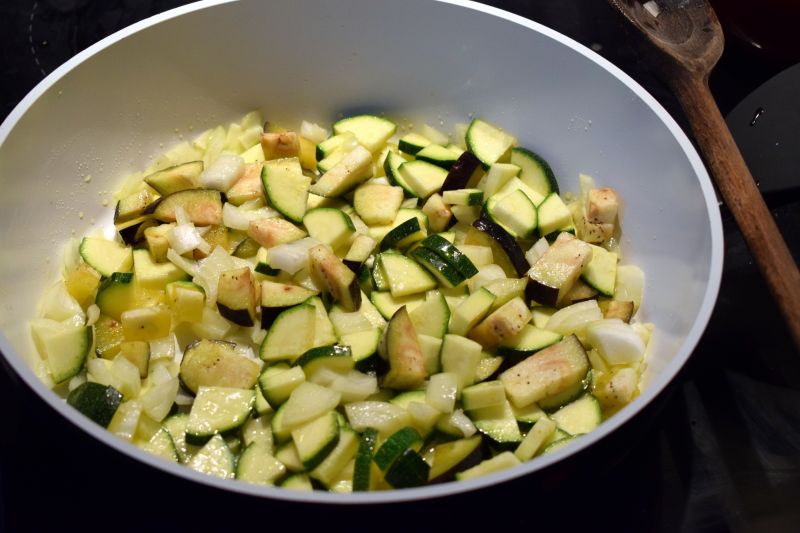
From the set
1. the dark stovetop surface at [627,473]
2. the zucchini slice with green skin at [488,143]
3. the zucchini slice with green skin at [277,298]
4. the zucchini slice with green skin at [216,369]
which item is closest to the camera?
the dark stovetop surface at [627,473]

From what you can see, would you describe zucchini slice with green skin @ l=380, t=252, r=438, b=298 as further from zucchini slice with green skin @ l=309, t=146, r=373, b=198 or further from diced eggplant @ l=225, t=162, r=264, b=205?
diced eggplant @ l=225, t=162, r=264, b=205

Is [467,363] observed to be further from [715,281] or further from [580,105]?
[580,105]

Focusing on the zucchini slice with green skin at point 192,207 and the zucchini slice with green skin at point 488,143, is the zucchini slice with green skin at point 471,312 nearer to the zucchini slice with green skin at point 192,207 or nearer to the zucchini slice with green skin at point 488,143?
the zucchini slice with green skin at point 488,143

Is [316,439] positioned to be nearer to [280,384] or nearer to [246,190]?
[280,384]

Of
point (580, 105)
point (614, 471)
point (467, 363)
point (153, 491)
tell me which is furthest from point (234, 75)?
point (614, 471)

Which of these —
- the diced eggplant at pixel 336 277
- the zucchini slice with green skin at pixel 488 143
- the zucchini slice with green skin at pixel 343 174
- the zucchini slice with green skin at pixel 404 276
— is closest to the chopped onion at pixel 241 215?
the zucchini slice with green skin at pixel 343 174

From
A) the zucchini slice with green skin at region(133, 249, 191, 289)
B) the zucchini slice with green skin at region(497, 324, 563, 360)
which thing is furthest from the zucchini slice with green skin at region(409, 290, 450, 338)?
the zucchini slice with green skin at region(133, 249, 191, 289)
